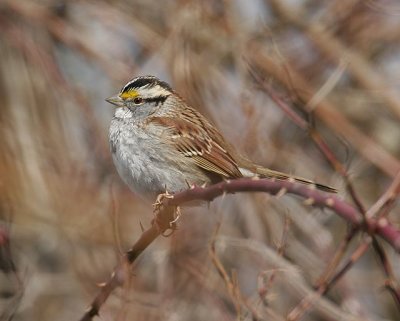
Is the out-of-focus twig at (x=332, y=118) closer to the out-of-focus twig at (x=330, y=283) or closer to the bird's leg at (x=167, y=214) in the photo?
the bird's leg at (x=167, y=214)

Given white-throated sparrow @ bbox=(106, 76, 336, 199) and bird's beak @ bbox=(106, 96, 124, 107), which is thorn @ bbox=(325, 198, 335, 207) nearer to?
white-throated sparrow @ bbox=(106, 76, 336, 199)

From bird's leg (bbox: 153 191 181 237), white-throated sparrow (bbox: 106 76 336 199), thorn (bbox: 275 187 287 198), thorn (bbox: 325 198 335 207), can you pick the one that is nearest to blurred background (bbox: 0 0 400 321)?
white-throated sparrow (bbox: 106 76 336 199)

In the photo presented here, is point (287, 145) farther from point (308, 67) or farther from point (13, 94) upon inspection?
point (13, 94)

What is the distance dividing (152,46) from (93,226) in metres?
1.43

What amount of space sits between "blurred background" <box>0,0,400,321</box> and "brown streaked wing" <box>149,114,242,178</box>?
2.65 feet

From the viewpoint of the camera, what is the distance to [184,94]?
228 inches

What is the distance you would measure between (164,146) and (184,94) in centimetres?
111

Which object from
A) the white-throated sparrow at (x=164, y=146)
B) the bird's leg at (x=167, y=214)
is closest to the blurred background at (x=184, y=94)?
the white-throated sparrow at (x=164, y=146)

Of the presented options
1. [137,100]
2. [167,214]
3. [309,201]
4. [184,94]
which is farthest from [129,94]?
[309,201]

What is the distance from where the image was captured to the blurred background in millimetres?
6148

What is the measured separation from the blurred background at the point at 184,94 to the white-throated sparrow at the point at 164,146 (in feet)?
2.51

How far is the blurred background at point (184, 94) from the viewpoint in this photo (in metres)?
6.15

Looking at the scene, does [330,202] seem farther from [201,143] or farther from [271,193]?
[201,143]

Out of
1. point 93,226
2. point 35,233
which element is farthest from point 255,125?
point 35,233
